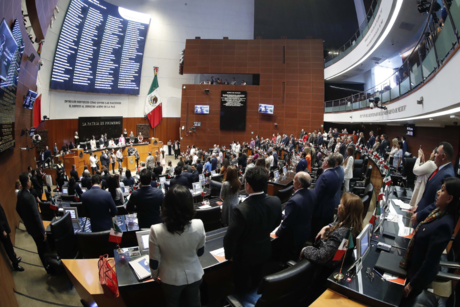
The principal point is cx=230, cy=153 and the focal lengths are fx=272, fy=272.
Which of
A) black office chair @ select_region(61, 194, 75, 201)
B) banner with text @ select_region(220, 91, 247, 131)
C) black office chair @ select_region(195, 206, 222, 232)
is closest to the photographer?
black office chair @ select_region(195, 206, 222, 232)

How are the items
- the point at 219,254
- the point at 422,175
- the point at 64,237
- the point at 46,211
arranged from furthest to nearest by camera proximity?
the point at 46,211 → the point at 422,175 → the point at 64,237 → the point at 219,254

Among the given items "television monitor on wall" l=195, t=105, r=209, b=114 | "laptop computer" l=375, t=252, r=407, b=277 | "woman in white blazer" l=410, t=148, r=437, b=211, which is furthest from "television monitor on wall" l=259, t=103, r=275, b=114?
"laptop computer" l=375, t=252, r=407, b=277

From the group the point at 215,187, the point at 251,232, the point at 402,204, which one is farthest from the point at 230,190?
the point at 402,204

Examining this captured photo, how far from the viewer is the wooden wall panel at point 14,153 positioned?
3350 millimetres

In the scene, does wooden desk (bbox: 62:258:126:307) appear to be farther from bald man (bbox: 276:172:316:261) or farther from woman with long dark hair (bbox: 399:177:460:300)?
woman with long dark hair (bbox: 399:177:460:300)

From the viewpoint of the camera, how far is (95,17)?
49.2 feet

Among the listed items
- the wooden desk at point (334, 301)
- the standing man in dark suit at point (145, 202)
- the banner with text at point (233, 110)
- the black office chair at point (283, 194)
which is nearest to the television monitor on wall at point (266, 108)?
the banner with text at point (233, 110)

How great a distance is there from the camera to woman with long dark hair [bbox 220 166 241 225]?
3498mm

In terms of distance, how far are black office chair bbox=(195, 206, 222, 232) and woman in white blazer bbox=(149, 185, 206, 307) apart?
1672 millimetres

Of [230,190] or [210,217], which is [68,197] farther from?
[230,190]

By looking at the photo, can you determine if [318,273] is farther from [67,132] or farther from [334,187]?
[67,132]

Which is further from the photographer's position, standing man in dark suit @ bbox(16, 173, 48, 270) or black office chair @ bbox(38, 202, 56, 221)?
black office chair @ bbox(38, 202, 56, 221)

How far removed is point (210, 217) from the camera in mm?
3756

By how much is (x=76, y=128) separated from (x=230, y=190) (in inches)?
588
